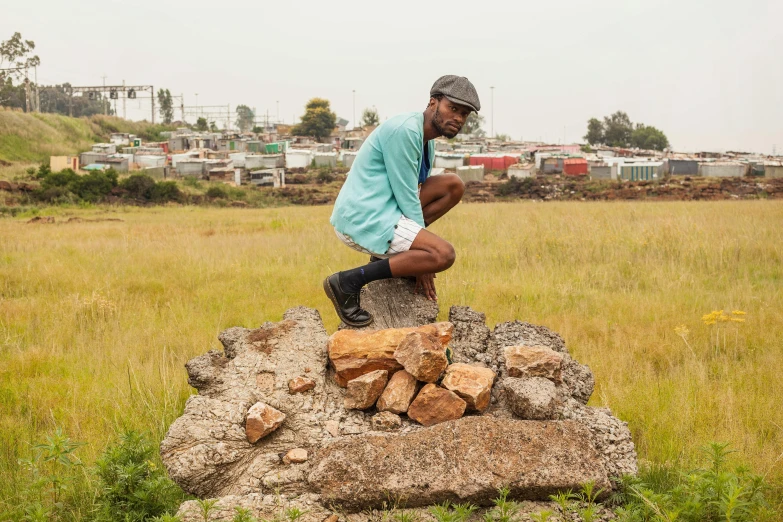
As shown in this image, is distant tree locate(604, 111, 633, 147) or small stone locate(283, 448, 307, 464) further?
distant tree locate(604, 111, 633, 147)

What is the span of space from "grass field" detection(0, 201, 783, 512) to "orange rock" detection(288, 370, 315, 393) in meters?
0.91

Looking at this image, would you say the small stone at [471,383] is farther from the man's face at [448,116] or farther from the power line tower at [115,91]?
the power line tower at [115,91]

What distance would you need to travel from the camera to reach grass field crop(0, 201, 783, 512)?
430cm

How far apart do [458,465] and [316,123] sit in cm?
7780

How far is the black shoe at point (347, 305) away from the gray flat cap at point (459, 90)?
1.19 m

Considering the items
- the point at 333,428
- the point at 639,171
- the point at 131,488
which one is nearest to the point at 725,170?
the point at 639,171

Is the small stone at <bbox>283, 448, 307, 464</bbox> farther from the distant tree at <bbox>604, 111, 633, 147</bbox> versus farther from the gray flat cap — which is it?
the distant tree at <bbox>604, 111, 633, 147</bbox>

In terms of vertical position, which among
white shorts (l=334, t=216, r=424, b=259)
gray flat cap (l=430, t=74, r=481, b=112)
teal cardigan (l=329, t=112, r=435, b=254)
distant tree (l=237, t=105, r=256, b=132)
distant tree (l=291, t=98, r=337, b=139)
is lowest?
white shorts (l=334, t=216, r=424, b=259)

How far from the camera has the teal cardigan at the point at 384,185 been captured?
3.84 metres

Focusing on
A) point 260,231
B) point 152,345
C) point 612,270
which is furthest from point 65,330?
point 260,231

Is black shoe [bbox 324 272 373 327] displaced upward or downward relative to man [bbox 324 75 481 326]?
downward

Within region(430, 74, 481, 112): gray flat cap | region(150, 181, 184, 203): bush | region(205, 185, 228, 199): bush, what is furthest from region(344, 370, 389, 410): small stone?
region(205, 185, 228, 199): bush

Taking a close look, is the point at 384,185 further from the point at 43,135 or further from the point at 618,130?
the point at 618,130

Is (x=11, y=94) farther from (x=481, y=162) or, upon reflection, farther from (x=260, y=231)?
(x=260, y=231)
